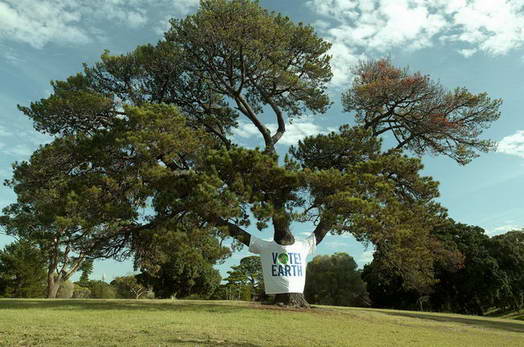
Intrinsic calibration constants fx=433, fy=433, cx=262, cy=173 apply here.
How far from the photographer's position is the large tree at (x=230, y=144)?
47.3 ft

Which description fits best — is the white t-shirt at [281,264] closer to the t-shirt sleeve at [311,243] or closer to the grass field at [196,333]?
the t-shirt sleeve at [311,243]

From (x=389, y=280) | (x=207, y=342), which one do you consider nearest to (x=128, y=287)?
(x=389, y=280)

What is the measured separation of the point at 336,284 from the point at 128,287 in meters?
21.3

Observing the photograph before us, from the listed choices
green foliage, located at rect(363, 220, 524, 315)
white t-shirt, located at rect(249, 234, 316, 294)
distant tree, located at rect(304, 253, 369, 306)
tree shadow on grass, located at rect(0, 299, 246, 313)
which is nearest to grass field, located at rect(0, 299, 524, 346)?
tree shadow on grass, located at rect(0, 299, 246, 313)

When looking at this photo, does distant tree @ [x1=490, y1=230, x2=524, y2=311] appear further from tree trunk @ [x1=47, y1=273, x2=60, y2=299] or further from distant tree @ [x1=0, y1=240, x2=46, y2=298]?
distant tree @ [x1=0, y1=240, x2=46, y2=298]

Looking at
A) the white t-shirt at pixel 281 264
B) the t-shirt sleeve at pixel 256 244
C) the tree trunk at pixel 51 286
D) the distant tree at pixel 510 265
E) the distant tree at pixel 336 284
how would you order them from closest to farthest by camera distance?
the white t-shirt at pixel 281 264 → the t-shirt sleeve at pixel 256 244 → the tree trunk at pixel 51 286 → the distant tree at pixel 510 265 → the distant tree at pixel 336 284

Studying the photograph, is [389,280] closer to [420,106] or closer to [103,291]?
[420,106]

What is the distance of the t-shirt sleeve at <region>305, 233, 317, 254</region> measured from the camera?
1711cm

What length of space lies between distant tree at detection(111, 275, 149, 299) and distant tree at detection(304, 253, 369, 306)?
16.0 m

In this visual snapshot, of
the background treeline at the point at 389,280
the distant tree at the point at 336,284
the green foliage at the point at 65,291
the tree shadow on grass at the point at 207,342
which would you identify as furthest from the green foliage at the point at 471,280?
the green foliage at the point at 65,291

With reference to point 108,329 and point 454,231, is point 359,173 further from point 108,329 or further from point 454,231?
point 454,231

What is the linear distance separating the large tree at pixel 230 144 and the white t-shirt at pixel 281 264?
418 millimetres

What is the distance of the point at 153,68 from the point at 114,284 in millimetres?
35568

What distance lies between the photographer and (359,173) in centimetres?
1552
